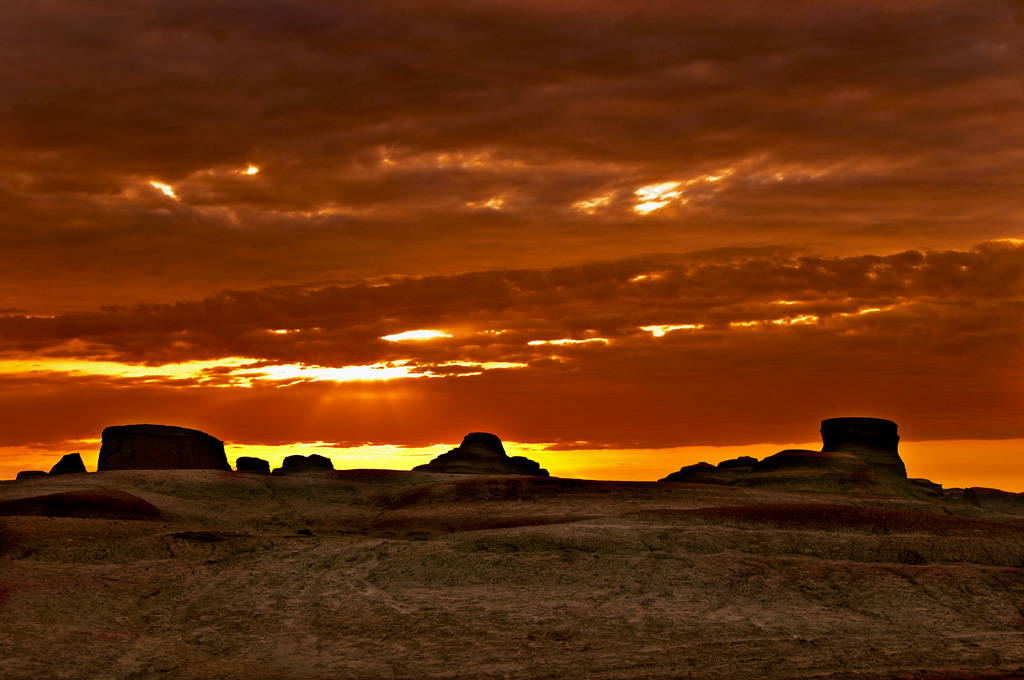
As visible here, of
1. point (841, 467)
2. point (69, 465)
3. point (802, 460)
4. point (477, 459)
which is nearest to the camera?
point (841, 467)

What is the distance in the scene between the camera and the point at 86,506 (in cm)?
3120

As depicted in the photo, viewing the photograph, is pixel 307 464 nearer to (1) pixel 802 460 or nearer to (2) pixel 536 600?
(1) pixel 802 460

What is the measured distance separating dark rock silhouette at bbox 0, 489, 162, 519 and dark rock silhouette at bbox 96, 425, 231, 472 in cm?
2438

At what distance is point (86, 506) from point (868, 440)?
5519 centimetres

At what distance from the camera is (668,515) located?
2927cm

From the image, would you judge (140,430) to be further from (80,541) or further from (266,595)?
(266,595)

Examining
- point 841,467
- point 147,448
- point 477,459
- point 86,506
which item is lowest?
point 86,506

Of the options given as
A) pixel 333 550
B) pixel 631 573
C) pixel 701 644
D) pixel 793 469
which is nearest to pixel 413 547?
pixel 333 550

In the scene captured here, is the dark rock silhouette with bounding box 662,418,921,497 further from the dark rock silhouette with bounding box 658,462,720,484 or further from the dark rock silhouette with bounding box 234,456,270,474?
the dark rock silhouette with bounding box 234,456,270,474

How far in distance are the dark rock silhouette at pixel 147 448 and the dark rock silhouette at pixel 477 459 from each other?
16.7 m

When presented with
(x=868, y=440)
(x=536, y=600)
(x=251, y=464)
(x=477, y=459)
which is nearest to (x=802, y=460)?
(x=868, y=440)

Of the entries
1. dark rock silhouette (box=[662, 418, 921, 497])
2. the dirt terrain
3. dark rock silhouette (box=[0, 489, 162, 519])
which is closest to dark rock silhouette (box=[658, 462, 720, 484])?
dark rock silhouette (box=[662, 418, 921, 497])

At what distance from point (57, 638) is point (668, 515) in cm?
1832

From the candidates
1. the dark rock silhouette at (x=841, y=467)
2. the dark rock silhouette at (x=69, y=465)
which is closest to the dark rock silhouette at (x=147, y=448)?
the dark rock silhouette at (x=69, y=465)
